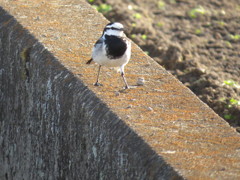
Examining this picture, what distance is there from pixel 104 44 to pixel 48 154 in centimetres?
101

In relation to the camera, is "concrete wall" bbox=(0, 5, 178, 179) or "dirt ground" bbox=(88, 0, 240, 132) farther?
"dirt ground" bbox=(88, 0, 240, 132)

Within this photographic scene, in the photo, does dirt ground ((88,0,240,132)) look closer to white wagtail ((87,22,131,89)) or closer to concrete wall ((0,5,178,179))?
white wagtail ((87,22,131,89))

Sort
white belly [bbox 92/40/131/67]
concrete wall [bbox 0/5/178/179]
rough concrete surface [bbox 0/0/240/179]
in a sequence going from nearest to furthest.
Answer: rough concrete surface [bbox 0/0/240/179]
concrete wall [bbox 0/5/178/179]
white belly [bbox 92/40/131/67]

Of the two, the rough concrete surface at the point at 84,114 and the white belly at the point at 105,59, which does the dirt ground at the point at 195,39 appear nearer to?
the rough concrete surface at the point at 84,114

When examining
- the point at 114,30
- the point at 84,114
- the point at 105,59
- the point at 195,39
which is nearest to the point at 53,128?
the point at 84,114

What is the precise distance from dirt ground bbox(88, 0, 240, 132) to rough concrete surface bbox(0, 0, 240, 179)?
3.12ft

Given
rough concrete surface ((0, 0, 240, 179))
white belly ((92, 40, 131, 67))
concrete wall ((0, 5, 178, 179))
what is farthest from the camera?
white belly ((92, 40, 131, 67))

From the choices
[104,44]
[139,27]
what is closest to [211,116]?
[104,44]

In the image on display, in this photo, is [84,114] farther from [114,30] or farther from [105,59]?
[114,30]

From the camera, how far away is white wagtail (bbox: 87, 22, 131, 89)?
4.31 m

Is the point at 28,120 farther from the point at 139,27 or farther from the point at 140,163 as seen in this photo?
the point at 139,27

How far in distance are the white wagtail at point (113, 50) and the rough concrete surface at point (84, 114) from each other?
16 cm

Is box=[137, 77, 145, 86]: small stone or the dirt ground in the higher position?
box=[137, 77, 145, 86]: small stone

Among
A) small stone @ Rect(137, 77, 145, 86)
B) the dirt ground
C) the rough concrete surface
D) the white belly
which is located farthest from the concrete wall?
the dirt ground
